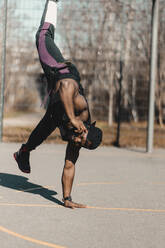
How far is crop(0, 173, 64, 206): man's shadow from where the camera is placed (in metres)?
6.50

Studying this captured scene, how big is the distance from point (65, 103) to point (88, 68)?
7.72m

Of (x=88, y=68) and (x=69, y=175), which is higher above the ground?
(x=88, y=68)

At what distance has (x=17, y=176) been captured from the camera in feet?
25.9

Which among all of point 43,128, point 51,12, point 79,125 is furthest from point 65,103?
point 51,12

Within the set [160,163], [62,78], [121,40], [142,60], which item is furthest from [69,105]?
[121,40]

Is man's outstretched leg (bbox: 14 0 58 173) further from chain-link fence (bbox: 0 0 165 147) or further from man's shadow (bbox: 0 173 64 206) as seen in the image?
chain-link fence (bbox: 0 0 165 147)

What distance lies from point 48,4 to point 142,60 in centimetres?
817

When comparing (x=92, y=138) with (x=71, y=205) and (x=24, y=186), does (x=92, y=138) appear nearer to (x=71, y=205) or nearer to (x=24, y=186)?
→ (x=71, y=205)

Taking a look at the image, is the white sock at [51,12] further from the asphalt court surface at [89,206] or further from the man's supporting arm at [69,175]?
the asphalt court surface at [89,206]

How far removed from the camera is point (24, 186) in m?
7.08

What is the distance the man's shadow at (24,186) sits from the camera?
650cm

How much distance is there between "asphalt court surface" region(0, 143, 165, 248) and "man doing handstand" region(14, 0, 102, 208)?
47 cm

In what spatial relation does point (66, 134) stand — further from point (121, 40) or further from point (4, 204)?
point (121, 40)

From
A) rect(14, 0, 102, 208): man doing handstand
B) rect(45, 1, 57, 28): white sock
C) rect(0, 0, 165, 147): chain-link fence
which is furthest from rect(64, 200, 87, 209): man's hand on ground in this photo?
rect(0, 0, 165, 147): chain-link fence
